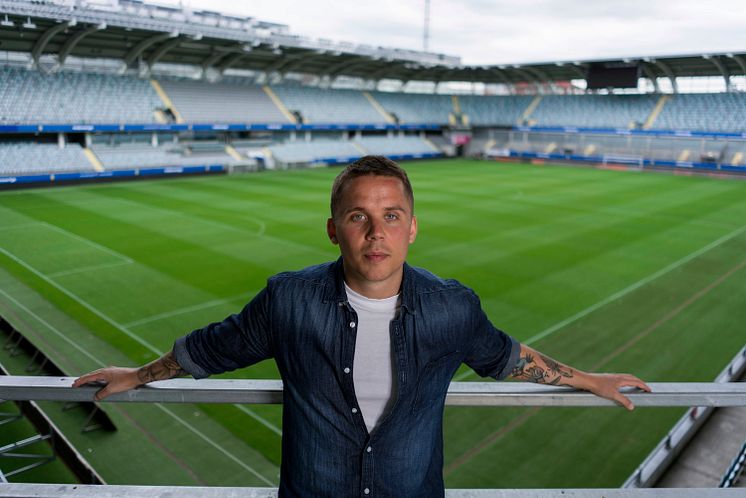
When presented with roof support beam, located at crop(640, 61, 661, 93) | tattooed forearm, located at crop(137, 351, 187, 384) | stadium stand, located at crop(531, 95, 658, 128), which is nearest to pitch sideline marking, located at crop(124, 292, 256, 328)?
tattooed forearm, located at crop(137, 351, 187, 384)

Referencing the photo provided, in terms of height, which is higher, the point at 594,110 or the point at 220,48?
the point at 220,48

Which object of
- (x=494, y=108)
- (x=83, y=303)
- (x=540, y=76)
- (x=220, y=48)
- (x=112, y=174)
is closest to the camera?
(x=83, y=303)

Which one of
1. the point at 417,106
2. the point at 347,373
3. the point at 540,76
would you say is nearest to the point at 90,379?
the point at 347,373

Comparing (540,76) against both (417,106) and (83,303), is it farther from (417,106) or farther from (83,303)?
(83,303)

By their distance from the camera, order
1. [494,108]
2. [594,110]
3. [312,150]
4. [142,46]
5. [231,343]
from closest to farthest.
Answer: [231,343]
[142,46]
[312,150]
[594,110]
[494,108]

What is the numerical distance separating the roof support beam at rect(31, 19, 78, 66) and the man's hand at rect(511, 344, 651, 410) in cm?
3925

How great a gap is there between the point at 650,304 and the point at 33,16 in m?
35.3

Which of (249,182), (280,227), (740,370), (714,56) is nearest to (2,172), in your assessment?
(249,182)

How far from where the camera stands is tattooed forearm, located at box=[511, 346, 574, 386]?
2.72m

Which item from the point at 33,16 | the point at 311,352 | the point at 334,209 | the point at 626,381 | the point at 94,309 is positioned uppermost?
the point at 33,16

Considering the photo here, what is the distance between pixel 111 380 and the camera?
2.65 metres

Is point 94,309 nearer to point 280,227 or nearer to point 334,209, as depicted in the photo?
point 280,227

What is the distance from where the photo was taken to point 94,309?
14.4m

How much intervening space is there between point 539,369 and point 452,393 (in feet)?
1.48
